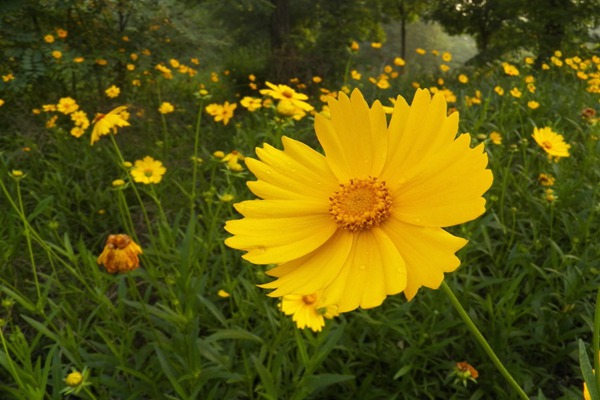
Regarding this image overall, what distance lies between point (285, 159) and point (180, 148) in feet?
8.91

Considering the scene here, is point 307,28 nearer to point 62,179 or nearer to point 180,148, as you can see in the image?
point 180,148

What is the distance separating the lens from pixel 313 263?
63 cm

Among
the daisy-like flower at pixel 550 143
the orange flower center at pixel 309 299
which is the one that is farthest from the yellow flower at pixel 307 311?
the daisy-like flower at pixel 550 143

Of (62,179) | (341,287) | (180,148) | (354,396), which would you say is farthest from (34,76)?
(341,287)

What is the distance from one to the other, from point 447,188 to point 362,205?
14cm

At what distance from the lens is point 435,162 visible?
0.58 metres

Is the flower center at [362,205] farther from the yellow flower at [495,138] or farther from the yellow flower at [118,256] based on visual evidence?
the yellow flower at [495,138]

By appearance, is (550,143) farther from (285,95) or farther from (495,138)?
(285,95)

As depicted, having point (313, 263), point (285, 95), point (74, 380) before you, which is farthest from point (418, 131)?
point (285, 95)

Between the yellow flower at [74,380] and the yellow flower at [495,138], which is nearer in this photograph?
the yellow flower at [74,380]

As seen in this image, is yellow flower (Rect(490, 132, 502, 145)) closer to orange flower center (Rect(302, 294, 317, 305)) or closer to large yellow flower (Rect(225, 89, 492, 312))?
orange flower center (Rect(302, 294, 317, 305))

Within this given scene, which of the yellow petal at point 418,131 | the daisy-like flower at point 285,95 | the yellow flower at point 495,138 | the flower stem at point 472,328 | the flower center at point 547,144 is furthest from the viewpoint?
the yellow flower at point 495,138

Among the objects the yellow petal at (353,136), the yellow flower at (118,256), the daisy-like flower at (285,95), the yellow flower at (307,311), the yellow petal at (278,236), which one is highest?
the yellow petal at (353,136)

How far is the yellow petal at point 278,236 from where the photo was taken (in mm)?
611
